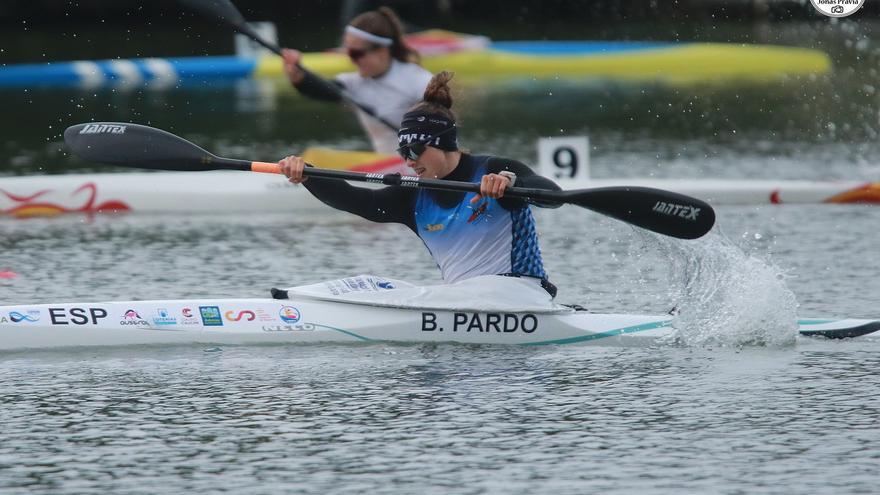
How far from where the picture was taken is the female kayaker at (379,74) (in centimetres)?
1337

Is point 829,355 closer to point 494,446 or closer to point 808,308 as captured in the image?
point 808,308

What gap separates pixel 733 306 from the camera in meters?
8.90

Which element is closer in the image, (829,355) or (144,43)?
(829,355)

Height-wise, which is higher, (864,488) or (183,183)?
(183,183)

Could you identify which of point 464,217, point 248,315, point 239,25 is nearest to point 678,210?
point 464,217

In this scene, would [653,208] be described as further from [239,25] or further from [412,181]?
[239,25]

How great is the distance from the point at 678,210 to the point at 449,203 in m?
1.16

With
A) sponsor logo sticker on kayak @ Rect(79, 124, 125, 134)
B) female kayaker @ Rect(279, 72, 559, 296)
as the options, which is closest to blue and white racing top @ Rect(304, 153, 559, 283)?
female kayaker @ Rect(279, 72, 559, 296)

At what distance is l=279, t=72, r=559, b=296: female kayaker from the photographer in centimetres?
862

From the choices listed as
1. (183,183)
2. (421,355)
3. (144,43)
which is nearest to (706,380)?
(421,355)

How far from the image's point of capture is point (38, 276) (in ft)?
36.9

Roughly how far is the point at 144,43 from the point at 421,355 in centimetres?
2601

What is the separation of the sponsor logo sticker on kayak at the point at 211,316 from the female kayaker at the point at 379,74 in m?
4.87

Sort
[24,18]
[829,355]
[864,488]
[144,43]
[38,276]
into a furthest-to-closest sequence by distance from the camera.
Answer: [24,18], [144,43], [38,276], [829,355], [864,488]
